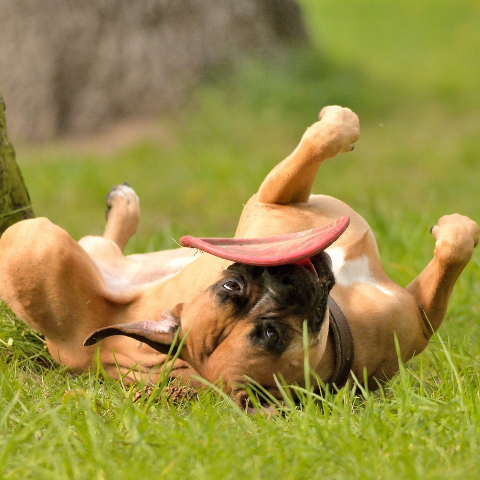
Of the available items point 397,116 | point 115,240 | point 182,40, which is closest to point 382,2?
point 397,116

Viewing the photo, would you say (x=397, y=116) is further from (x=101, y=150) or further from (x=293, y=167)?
(x=293, y=167)

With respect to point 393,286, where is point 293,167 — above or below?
above

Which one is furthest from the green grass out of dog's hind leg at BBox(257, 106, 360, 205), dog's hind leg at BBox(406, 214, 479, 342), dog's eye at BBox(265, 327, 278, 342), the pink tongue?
dog's hind leg at BBox(257, 106, 360, 205)

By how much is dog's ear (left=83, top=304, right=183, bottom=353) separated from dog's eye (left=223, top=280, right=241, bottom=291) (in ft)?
0.84

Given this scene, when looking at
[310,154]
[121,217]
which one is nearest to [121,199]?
[121,217]

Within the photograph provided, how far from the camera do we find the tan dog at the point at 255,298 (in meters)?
2.84

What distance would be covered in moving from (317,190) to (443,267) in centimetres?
466

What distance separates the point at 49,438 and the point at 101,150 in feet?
24.3

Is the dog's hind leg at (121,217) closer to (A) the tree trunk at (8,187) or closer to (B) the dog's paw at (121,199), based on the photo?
(B) the dog's paw at (121,199)

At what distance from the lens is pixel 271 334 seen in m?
2.82

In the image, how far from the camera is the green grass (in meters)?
2.22

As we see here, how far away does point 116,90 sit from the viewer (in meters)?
9.77

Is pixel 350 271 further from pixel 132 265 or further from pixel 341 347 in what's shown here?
pixel 132 265

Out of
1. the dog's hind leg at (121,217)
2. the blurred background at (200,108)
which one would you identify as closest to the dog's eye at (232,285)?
the dog's hind leg at (121,217)
